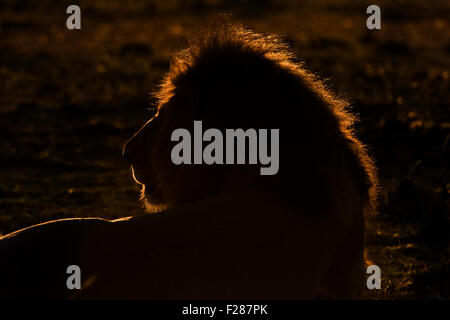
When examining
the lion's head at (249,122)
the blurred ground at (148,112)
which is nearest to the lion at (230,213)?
the lion's head at (249,122)

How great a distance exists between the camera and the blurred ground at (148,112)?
6.37m

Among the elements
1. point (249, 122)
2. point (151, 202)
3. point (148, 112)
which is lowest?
point (151, 202)

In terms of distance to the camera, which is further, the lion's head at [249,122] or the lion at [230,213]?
the lion's head at [249,122]

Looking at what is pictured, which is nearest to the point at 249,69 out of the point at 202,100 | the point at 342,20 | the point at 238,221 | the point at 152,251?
the point at 202,100

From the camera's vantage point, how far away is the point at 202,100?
3354 millimetres

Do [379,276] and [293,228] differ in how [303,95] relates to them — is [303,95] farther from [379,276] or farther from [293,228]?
[379,276]

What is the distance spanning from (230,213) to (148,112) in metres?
7.92

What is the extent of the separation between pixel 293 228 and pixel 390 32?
17.3 m

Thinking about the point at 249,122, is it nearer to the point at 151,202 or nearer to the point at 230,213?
the point at 230,213

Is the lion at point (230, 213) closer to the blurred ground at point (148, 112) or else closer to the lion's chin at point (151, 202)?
the lion's chin at point (151, 202)

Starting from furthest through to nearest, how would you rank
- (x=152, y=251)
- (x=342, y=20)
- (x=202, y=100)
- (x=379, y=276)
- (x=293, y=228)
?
(x=342, y=20)
(x=379, y=276)
(x=202, y=100)
(x=293, y=228)
(x=152, y=251)

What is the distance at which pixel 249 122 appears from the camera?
3.25 m

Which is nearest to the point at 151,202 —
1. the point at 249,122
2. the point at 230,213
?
the point at 249,122

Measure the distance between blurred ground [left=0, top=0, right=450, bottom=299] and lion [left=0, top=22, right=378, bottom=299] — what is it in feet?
5.50
